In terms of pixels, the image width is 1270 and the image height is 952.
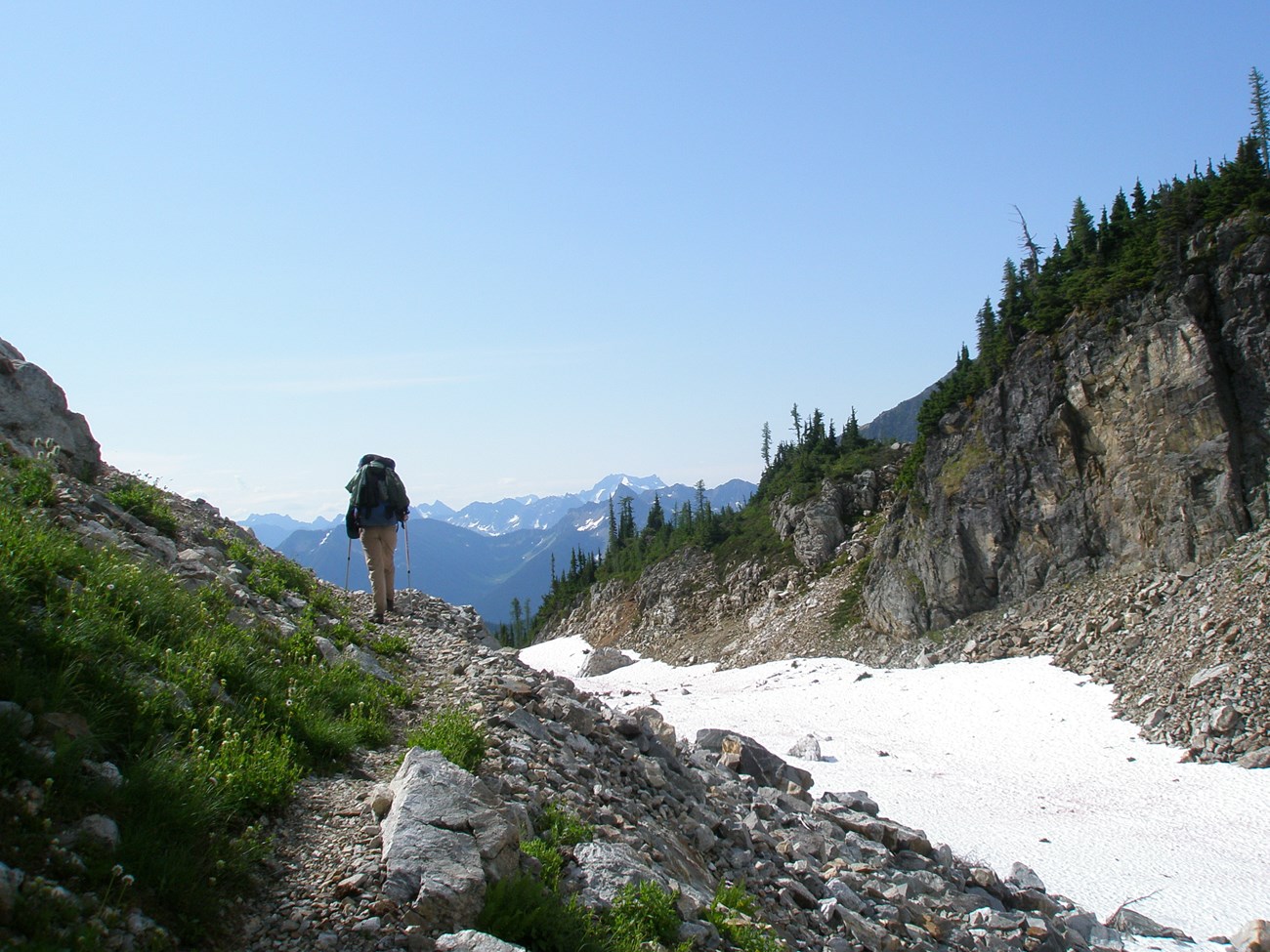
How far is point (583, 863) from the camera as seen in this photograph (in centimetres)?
640

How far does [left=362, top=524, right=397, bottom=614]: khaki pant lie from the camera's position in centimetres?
1309

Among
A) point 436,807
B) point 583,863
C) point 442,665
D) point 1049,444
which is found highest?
point 1049,444

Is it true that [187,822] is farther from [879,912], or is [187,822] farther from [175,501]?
[175,501]

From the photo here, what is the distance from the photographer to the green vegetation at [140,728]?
4.37m

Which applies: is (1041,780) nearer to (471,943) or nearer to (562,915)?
(562,915)

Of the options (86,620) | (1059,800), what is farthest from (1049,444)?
(86,620)

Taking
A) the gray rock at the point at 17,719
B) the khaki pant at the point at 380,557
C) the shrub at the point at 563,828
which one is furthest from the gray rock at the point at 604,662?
the gray rock at the point at 17,719

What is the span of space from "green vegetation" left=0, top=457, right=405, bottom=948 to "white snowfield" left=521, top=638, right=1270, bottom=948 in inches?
597

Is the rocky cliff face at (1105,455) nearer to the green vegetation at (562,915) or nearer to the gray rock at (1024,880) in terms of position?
the gray rock at (1024,880)

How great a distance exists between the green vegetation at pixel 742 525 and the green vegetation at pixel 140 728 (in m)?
68.4

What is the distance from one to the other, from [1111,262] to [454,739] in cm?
5431

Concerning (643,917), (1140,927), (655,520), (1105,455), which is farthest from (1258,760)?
(655,520)

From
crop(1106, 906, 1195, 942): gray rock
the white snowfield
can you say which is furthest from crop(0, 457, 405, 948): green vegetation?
the white snowfield

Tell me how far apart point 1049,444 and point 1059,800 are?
2728 cm
